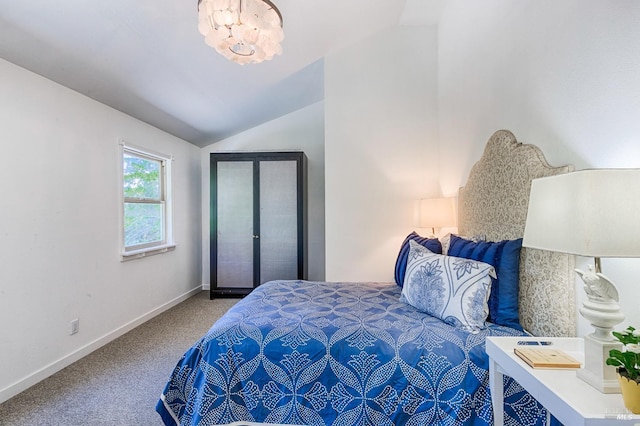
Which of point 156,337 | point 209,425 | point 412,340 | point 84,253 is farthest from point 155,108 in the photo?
point 412,340

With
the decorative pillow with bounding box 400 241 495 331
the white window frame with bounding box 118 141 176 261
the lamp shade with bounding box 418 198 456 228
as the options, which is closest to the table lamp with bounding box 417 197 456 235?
the lamp shade with bounding box 418 198 456 228

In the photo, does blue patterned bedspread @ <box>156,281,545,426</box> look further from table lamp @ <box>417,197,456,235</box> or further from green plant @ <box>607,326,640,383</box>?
table lamp @ <box>417,197,456,235</box>

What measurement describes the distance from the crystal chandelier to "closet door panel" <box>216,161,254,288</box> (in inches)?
98.2

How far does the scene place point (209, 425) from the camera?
1.40 m

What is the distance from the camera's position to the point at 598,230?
0.87 metres

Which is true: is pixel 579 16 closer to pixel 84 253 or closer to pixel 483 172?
pixel 483 172

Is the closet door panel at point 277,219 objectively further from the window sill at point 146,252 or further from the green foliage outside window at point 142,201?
the green foliage outside window at point 142,201

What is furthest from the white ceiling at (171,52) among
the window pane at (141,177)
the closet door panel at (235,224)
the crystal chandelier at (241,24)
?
the closet door panel at (235,224)

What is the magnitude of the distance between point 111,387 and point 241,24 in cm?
251

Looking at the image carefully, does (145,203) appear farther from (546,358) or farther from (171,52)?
(546,358)

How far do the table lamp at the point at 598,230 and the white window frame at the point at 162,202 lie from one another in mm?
3508

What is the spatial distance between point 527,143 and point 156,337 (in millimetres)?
3436

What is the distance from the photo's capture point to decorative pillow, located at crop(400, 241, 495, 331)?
5.02 feet

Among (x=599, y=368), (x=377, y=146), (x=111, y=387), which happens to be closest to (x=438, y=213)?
(x=377, y=146)
